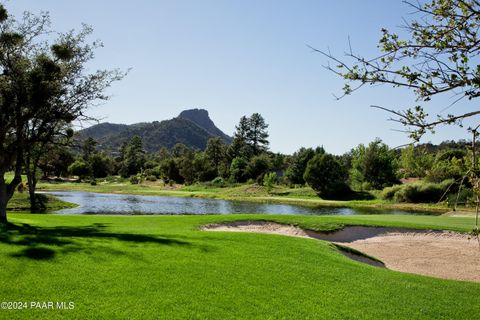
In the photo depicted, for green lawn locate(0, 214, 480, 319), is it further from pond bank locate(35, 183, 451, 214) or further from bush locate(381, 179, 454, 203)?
bush locate(381, 179, 454, 203)

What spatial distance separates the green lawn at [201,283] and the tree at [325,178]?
177 ft

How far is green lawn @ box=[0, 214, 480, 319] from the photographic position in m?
7.04

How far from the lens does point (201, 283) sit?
830cm

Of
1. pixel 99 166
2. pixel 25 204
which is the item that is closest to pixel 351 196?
pixel 25 204

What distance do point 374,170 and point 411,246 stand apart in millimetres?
56757

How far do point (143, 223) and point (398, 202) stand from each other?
4635 centimetres

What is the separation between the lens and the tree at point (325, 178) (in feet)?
214

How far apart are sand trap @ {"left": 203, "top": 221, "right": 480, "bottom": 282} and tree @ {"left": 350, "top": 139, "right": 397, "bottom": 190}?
5118 centimetres

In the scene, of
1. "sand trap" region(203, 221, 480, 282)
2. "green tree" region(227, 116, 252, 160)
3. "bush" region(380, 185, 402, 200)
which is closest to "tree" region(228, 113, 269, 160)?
"green tree" region(227, 116, 252, 160)

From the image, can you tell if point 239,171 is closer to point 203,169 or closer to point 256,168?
point 256,168

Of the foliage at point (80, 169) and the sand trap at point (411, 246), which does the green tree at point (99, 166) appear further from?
the sand trap at point (411, 246)

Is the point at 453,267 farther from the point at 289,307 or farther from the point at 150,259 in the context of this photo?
the point at 150,259

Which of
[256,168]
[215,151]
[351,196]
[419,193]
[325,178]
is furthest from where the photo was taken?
[215,151]

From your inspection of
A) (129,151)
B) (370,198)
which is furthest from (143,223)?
(129,151)
